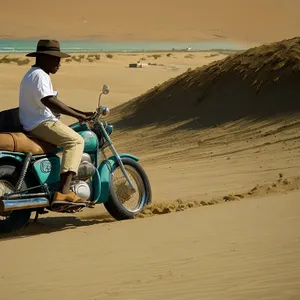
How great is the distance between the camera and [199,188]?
10.7 meters

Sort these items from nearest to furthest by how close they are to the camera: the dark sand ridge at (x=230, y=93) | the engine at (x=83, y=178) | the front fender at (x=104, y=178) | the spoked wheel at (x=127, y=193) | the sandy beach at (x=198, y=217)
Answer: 1. the sandy beach at (x=198, y=217)
2. the engine at (x=83, y=178)
3. the front fender at (x=104, y=178)
4. the spoked wheel at (x=127, y=193)
5. the dark sand ridge at (x=230, y=93)

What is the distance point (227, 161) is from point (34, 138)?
17.5 ft

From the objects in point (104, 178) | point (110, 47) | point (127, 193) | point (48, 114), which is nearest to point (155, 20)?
point (110, 47)

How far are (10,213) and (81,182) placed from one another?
0.76 m

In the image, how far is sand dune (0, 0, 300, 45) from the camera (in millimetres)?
95062

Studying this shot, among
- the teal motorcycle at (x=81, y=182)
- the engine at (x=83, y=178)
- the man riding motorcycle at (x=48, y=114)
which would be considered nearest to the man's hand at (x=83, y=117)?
the teal motorcycle at (x=81, y=182)

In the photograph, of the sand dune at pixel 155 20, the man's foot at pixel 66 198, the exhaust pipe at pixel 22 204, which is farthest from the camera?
the sand dune at pixel 155 20

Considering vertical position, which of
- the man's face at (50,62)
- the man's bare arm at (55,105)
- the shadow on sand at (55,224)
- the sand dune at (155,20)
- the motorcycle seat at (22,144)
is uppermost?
the man's face at (50,62)

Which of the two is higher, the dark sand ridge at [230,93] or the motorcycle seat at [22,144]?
the motorcycle seat at [22,144]

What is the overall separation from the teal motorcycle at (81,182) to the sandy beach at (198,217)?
220 mm

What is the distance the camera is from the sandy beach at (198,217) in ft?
19.3

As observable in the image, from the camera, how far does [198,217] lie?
8.21 meters

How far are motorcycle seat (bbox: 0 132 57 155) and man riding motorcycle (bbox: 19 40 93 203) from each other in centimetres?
8

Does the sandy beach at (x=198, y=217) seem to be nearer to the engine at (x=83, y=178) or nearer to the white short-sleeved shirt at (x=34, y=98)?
the engine at (x=83, y=178)
